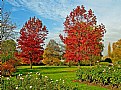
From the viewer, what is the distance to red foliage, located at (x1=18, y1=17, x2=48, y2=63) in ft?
97.7

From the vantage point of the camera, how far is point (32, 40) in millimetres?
29938

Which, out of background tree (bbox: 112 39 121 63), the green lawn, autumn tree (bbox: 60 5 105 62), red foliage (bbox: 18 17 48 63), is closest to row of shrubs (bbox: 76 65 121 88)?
the green lawn

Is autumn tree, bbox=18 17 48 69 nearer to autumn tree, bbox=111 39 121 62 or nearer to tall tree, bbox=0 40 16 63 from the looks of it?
tall tree, bbox=0 40 16 63

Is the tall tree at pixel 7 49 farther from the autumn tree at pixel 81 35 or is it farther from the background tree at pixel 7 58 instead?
the autumn tree at pixel 81 35

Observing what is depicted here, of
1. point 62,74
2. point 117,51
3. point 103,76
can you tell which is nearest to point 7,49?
point 62,74

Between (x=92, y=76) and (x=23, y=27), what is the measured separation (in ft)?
60.0

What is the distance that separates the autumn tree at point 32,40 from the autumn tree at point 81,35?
5942mm

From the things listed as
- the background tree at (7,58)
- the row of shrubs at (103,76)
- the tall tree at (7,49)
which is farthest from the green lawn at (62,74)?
the tall tree at (7,49)

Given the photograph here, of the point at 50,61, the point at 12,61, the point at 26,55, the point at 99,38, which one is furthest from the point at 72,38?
the point at 50,61

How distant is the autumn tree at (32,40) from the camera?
2977 cm

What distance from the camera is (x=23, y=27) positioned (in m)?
30.9

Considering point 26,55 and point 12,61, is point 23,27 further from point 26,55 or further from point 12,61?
point 12,61

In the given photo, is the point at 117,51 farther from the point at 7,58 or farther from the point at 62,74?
the point at 7,58

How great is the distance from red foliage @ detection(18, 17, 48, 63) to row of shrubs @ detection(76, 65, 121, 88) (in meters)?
14.6
